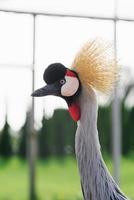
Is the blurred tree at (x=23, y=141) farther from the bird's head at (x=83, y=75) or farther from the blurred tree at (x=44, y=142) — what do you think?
the bird's head at (x=83, y=75)

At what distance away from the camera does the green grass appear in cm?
329

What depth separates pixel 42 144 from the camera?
132 inches

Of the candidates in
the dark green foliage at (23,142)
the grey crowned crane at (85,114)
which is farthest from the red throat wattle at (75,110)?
the dark green foliage at (23,142)

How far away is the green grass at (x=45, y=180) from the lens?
130 inches

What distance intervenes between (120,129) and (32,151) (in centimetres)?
49

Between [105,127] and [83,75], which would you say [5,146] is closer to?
[105,127]

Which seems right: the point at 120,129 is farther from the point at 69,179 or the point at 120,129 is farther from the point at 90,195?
the point at 90,195

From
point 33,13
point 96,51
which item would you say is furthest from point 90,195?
point 33,13

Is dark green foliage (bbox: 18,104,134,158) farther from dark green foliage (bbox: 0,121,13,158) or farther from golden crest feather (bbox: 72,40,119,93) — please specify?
golden crest feather (bbox: 72,40,119,93)

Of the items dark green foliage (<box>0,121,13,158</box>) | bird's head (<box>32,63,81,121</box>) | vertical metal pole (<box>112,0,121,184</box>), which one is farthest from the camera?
vertical metal pole (<box>112,0,121,184</box>)

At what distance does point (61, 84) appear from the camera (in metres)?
1.61

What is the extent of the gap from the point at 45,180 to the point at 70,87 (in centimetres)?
180

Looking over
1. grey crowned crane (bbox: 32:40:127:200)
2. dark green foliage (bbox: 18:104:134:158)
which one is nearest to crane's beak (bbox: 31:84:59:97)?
grey crowned crane (bbox: 32:40:127:200)

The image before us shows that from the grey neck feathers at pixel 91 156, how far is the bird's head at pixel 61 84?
1.0 inches
